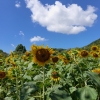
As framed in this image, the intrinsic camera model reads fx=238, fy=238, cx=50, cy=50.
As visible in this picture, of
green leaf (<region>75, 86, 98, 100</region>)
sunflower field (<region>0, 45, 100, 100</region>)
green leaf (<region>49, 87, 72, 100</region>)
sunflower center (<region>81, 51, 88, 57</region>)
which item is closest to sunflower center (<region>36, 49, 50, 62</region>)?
sunflower field (<region>0, 45, 100, 100</region>)

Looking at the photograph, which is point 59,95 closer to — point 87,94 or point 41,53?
point 87,94

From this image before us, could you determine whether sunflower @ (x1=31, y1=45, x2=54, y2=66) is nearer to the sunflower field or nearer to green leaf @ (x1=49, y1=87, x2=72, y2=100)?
the sunflower field

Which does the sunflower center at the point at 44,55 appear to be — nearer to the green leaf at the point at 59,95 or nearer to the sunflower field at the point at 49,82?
the sunflower field at the point at 49,82

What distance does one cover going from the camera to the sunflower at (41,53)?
2.84 meters

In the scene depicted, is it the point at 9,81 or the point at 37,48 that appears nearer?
the point at 37,48

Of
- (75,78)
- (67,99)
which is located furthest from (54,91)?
(75,78)

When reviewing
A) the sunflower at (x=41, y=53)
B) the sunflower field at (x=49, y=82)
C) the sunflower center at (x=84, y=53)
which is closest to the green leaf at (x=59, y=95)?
the sunflower field at (x=49, y=82)

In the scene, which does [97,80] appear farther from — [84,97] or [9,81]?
[9,81]

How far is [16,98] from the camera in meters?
2.94

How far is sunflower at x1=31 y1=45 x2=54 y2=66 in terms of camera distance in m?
2.84

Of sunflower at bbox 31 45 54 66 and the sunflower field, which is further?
sunflower at bbox 31 45 54 66

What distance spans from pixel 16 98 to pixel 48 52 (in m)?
0.70

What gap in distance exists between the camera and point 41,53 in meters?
2.89

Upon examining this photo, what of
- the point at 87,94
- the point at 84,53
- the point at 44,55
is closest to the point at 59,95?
the point at 87,94
